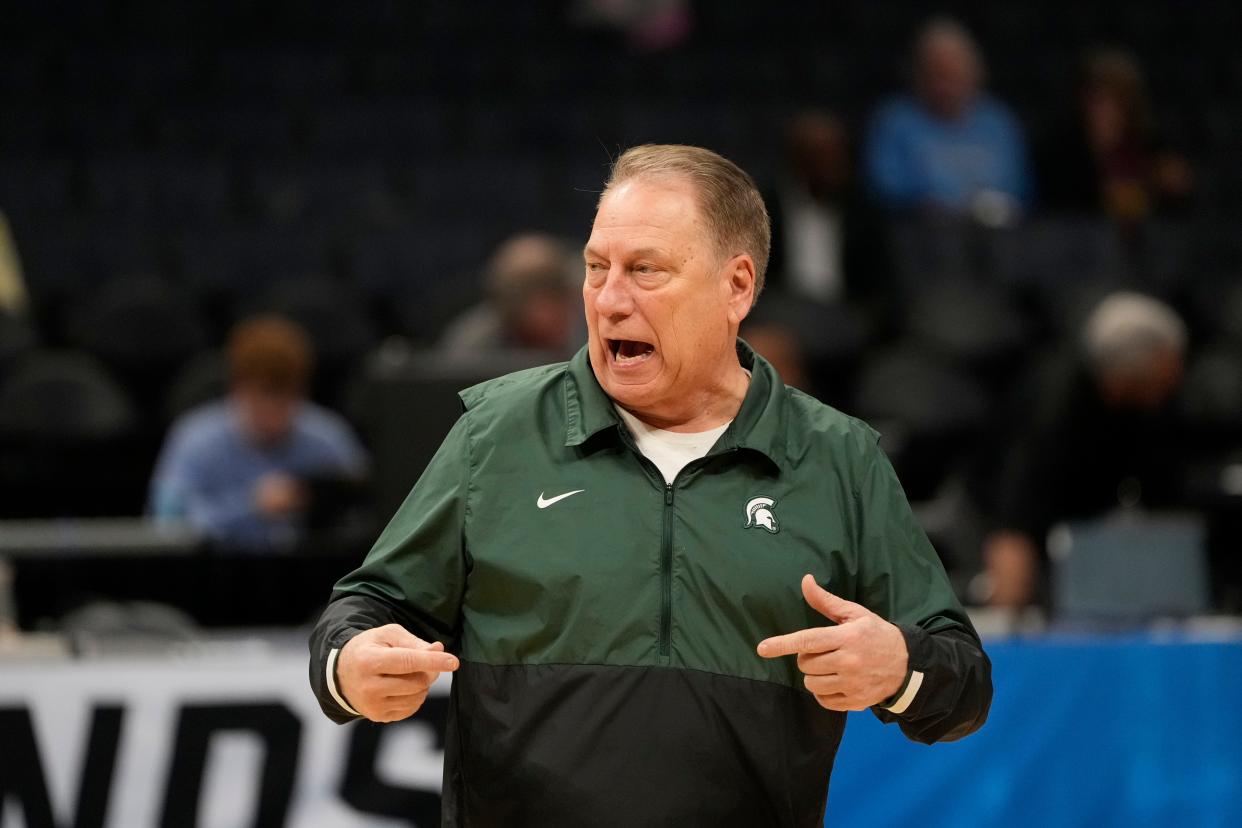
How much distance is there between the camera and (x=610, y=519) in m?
2.41

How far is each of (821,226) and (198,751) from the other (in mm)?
A: 4727

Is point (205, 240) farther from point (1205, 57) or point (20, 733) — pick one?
point (1205, 57)

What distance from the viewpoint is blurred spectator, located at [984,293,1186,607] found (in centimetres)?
575

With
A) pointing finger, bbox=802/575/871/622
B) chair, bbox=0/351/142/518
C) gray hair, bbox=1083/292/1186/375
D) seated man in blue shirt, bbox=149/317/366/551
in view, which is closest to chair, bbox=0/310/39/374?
chair, bbox=0/351/142/518

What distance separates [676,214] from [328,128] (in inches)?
281

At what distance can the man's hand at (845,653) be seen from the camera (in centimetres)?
222

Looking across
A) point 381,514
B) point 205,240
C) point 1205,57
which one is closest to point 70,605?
point 381,514

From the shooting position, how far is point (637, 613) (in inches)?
93.3

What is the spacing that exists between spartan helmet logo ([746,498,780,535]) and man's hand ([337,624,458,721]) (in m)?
0.46

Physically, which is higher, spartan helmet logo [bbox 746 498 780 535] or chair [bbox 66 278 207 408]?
chair [bbox 66 278 207 408]

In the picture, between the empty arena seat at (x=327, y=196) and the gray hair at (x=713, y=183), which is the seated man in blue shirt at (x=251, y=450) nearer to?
the empty arena seat at (x=327, y=196)

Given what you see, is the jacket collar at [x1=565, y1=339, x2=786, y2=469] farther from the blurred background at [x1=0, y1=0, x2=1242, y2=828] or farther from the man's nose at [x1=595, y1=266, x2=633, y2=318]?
the blurred background at [x1=0, y1=0, x2=1242, y2=828]

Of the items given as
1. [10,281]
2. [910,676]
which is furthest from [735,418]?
[10,281]

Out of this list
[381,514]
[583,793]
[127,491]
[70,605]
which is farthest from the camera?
[127,491]
